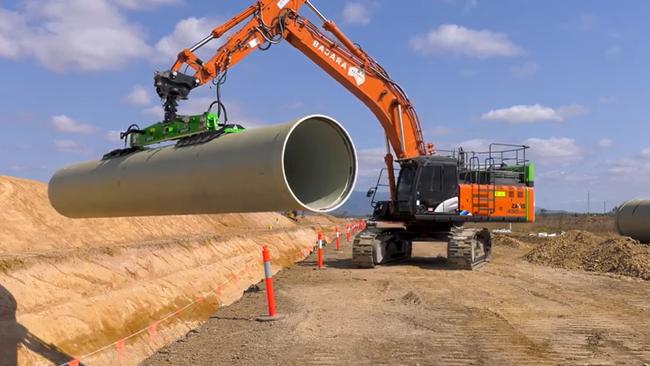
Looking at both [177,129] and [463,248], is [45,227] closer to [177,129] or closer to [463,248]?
[463,248]

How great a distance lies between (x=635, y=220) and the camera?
25.0m

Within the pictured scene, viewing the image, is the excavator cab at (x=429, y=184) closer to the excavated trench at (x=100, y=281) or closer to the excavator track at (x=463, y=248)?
the excavator track at (x=463, y=248)

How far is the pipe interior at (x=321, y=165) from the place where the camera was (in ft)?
15.4

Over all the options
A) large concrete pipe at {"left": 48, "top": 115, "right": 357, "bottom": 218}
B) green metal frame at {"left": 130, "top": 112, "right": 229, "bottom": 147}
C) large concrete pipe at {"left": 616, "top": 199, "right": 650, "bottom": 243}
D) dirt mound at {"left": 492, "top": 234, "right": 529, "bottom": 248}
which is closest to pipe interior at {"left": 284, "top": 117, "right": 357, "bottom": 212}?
large concrete pipe at {"left": 48, "top": 115, "right": 357, "bottom": 218}

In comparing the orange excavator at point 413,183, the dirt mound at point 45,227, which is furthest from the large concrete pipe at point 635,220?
the dirt mound at point 45,227

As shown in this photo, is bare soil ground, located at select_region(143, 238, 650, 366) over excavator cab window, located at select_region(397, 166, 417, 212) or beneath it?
beneath

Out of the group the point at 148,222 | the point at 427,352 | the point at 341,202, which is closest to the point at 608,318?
the point at 427,352

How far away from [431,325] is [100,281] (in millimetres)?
8005

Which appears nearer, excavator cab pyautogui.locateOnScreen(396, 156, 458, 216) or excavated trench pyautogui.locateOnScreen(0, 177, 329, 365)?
excavated trench pyautogui.locateOnScreen(0, 177, 329, 365)

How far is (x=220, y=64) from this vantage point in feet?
35.7

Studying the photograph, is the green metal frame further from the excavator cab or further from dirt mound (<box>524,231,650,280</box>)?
dirt mound (<box>524,231,650,280</box>)

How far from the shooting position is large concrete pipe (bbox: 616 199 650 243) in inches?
974

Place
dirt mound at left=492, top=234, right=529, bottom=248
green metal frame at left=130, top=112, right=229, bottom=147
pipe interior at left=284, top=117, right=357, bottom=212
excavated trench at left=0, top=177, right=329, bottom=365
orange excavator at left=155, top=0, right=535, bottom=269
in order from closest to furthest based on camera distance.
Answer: pipe interior at left=284, top=117, right=357, bottom=212 < green metal frame at left=130, top=112, right=229, bottom=147 < excavated trench at left=0, top=177, right=329, bottom=365 < orange excavator at left=155, top=0, right=535, bottom=269 < dirt mound at left=492, top=234, right=529, bottom=248

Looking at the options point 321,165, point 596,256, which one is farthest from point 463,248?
point 321,165
